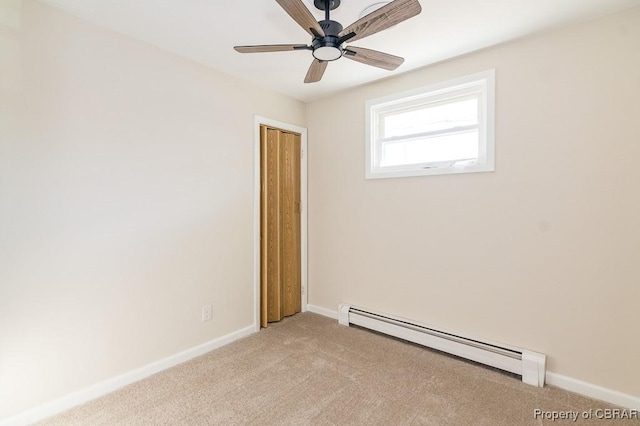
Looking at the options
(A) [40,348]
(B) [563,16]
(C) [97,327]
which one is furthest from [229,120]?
(B) [563,16]

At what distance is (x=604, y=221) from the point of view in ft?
6.42

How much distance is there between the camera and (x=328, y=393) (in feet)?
6.72

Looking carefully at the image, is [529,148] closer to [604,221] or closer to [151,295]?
[604,221]

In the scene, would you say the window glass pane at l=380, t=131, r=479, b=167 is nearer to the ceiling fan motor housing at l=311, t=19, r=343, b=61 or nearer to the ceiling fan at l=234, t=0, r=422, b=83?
the ceiling fan at l=234, t=0, r=422, b=83

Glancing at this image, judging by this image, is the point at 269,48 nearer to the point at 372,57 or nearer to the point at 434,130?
the point at 372,57

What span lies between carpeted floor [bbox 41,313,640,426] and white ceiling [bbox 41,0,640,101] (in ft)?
8.22

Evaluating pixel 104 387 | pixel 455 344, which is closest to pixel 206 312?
pixel 104 387

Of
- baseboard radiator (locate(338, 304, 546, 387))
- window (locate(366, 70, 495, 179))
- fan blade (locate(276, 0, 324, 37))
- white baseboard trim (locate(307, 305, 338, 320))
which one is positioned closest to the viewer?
fan blade (locate(276, 0, 324, 37))

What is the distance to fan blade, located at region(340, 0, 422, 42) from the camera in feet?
4.49

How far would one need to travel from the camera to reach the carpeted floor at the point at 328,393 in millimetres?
1810

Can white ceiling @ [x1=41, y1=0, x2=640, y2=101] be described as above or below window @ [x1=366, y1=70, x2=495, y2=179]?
above

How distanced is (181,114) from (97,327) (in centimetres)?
170

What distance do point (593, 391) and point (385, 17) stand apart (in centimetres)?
266

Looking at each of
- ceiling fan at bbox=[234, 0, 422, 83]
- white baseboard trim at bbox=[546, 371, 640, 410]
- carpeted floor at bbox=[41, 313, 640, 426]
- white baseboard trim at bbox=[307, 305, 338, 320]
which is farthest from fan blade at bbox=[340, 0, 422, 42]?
white baseboard trim at bbox=[307, 305, 338, 320]
